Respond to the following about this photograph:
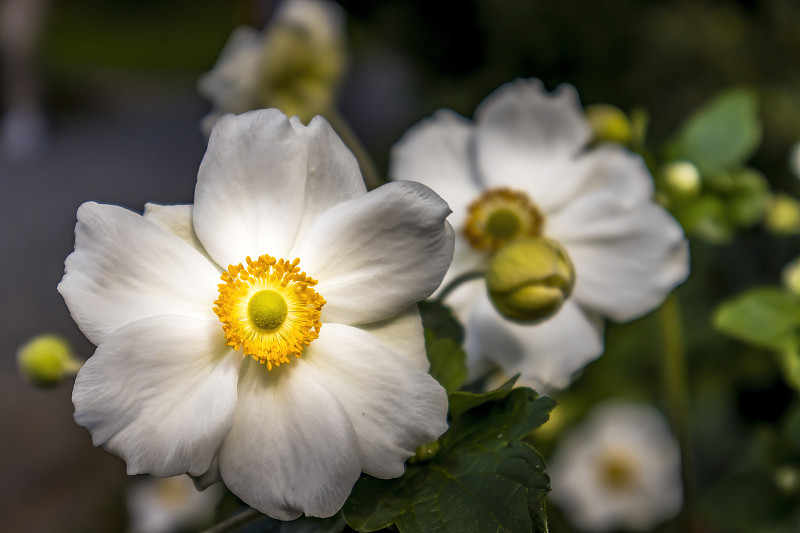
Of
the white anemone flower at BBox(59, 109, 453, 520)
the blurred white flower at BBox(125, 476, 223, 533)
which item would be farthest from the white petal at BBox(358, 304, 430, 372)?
the blurred white flower at BBox(125, 476, 223, 533)

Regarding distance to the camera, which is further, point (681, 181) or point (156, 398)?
point (681, 181)

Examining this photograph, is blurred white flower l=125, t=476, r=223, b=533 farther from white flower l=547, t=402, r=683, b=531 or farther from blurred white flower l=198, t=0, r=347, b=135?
blurred white flower l=198, t=0, r=347, b=135

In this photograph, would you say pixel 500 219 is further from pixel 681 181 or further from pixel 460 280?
pixel 681 181

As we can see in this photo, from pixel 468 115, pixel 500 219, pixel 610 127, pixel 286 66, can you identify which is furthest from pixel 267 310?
pixel 468 115

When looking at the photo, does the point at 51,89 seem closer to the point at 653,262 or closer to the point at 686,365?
the point at 686,365

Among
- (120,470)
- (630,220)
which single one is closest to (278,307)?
(630,220)

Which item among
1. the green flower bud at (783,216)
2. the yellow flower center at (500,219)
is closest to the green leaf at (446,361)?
the yellow flower center at (500,219)

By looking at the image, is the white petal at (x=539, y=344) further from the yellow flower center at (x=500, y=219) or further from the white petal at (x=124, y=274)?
the white petal at (x=124, y=274)
